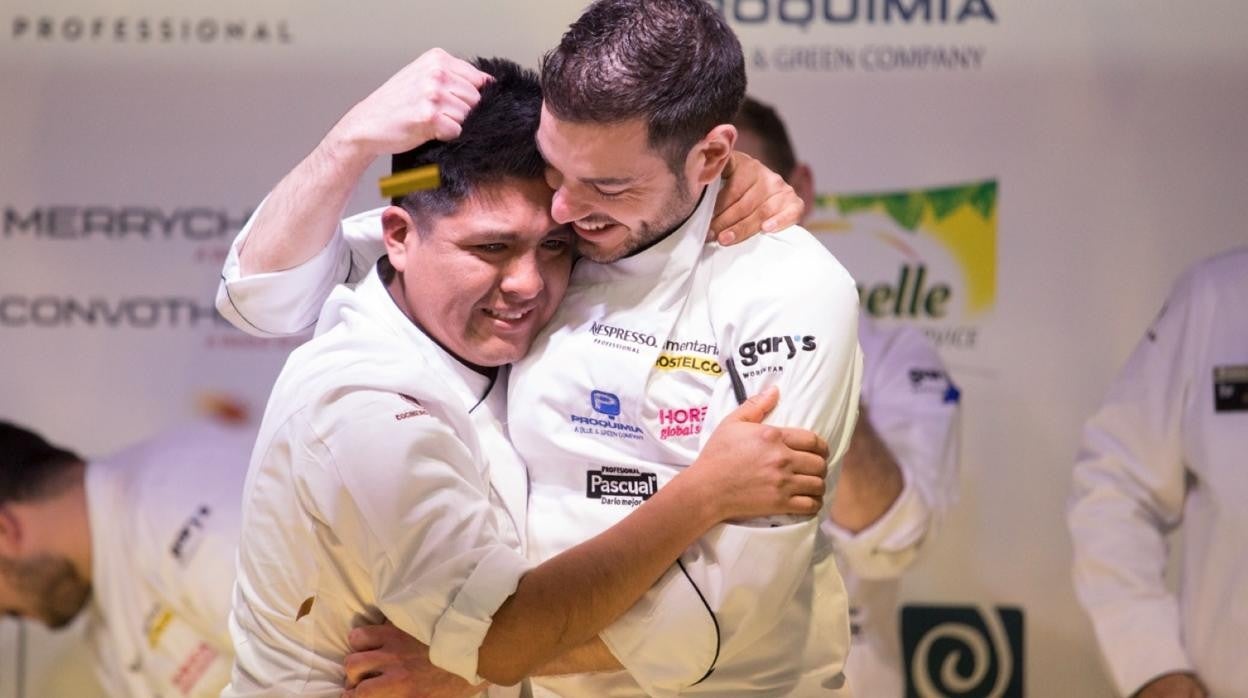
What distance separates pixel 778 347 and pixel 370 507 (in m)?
0.75

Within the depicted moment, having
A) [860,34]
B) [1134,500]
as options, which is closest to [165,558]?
[860,34]

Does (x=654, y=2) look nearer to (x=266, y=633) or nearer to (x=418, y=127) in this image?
(x=418, y=127)

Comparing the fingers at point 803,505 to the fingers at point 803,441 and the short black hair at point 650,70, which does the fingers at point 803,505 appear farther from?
the short black hair at point 650,70

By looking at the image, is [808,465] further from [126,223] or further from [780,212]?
[126,223]

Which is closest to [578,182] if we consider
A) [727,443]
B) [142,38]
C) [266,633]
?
[727,443]

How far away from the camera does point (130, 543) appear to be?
4414 mm

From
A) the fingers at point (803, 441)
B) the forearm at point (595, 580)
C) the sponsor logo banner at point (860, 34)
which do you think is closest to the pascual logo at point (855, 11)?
the sponsor logo banner at point (860, 34)

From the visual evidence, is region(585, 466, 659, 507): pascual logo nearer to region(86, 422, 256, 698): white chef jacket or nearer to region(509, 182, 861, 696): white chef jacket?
region(509, 182, 861, 696): white chef jacket

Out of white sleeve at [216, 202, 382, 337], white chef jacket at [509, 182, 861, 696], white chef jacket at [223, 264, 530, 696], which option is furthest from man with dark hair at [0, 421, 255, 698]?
white chef jacket at [509, 182, 861, 696]

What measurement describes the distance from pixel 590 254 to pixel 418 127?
40 centimetres

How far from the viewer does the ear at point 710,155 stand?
2451 mm

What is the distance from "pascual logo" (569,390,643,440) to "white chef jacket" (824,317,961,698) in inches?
77.6

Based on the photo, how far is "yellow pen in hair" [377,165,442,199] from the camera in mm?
2537

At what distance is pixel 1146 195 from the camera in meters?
4.30
